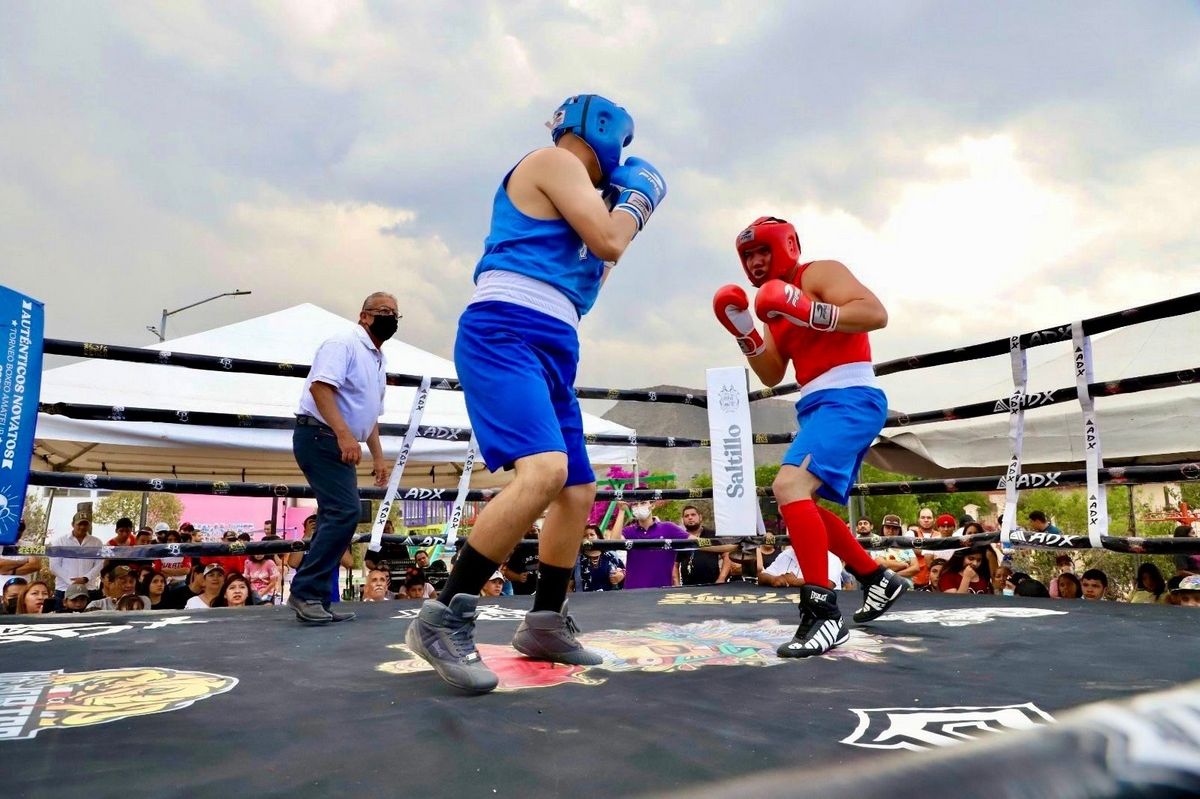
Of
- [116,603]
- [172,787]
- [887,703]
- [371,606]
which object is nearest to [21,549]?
[371,606]

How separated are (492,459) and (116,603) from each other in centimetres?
352

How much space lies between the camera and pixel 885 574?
247 cm

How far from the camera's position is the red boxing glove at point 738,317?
2.74 metres

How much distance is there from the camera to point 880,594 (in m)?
2.45

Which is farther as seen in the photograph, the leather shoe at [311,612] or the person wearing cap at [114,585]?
the person wearing cap at [114,585]

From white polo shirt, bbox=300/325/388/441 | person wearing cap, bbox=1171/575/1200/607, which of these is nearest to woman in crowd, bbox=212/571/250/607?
white polo shirt, bbox=300/325/388/441

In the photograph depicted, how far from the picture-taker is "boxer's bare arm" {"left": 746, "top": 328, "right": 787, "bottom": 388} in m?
2.77

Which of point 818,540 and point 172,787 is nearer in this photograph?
point 172,787

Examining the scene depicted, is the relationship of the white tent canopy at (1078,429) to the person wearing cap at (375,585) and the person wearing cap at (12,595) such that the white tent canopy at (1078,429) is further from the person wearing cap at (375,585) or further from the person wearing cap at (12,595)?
the person wearing cap at (12,595)

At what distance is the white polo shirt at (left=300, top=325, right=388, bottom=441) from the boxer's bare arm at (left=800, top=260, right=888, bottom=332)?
1665 mm

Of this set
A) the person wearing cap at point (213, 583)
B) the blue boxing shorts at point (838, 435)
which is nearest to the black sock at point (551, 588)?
the blue boxing shorts at point (838, 435)

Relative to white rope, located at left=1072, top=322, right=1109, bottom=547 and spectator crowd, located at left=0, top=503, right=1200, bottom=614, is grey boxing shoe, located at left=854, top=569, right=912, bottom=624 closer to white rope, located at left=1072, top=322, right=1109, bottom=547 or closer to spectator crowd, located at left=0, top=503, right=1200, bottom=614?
white rope, located at left=1072, top=322, right=1109, bottom=547

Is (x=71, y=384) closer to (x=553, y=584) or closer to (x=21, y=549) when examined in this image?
(x=21, y=549)

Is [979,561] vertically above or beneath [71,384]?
beneath
